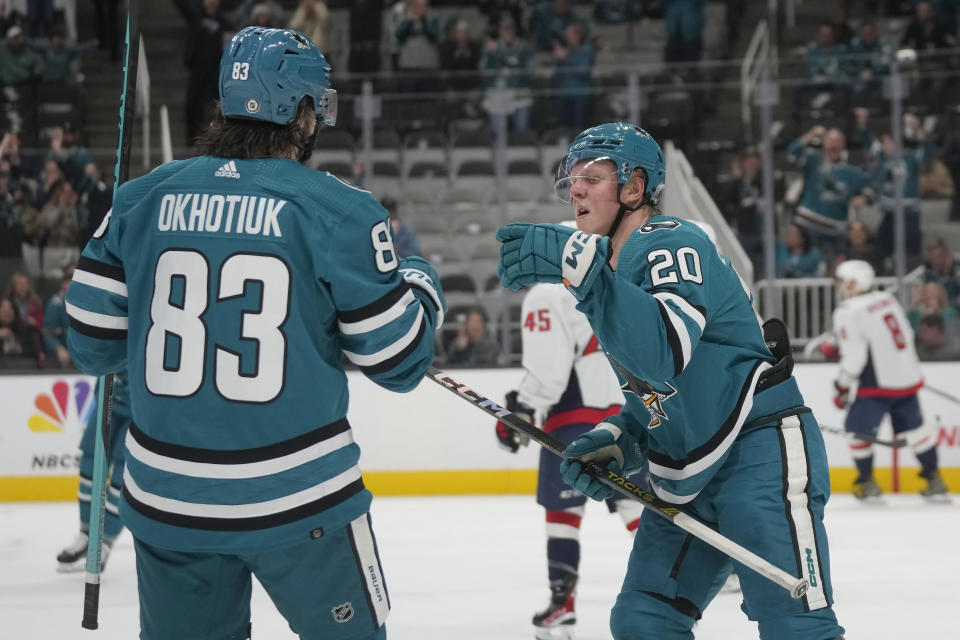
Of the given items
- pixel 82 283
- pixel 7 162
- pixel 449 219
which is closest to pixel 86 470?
pixel 82 283

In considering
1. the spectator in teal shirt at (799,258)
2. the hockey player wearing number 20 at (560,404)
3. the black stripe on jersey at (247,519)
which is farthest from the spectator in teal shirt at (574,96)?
the black stripe on jersey at (247,519)

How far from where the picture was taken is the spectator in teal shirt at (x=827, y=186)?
378 inches

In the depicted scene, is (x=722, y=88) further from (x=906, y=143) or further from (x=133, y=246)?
(x=133, y=246)

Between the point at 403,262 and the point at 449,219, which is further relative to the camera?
the point at 449,219

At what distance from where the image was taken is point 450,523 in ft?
23.7

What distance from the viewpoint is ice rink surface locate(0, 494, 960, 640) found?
471cm

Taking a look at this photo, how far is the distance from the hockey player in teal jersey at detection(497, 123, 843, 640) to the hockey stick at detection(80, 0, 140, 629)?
93 centimetres

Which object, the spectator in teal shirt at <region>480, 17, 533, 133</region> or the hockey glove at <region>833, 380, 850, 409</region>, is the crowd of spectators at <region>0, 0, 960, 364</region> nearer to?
the spectator in teal shirt at <region>480, 17, 533, 133</region>

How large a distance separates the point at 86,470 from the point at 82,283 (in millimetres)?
3564

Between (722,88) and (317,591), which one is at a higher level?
(722,88)

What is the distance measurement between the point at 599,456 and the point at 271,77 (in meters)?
1.12

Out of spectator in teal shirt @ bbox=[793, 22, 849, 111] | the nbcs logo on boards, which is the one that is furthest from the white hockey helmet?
the nbcs logo on boards

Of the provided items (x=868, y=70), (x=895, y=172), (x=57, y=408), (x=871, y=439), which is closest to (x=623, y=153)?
(x=871, y=439)

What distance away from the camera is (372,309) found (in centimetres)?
219
